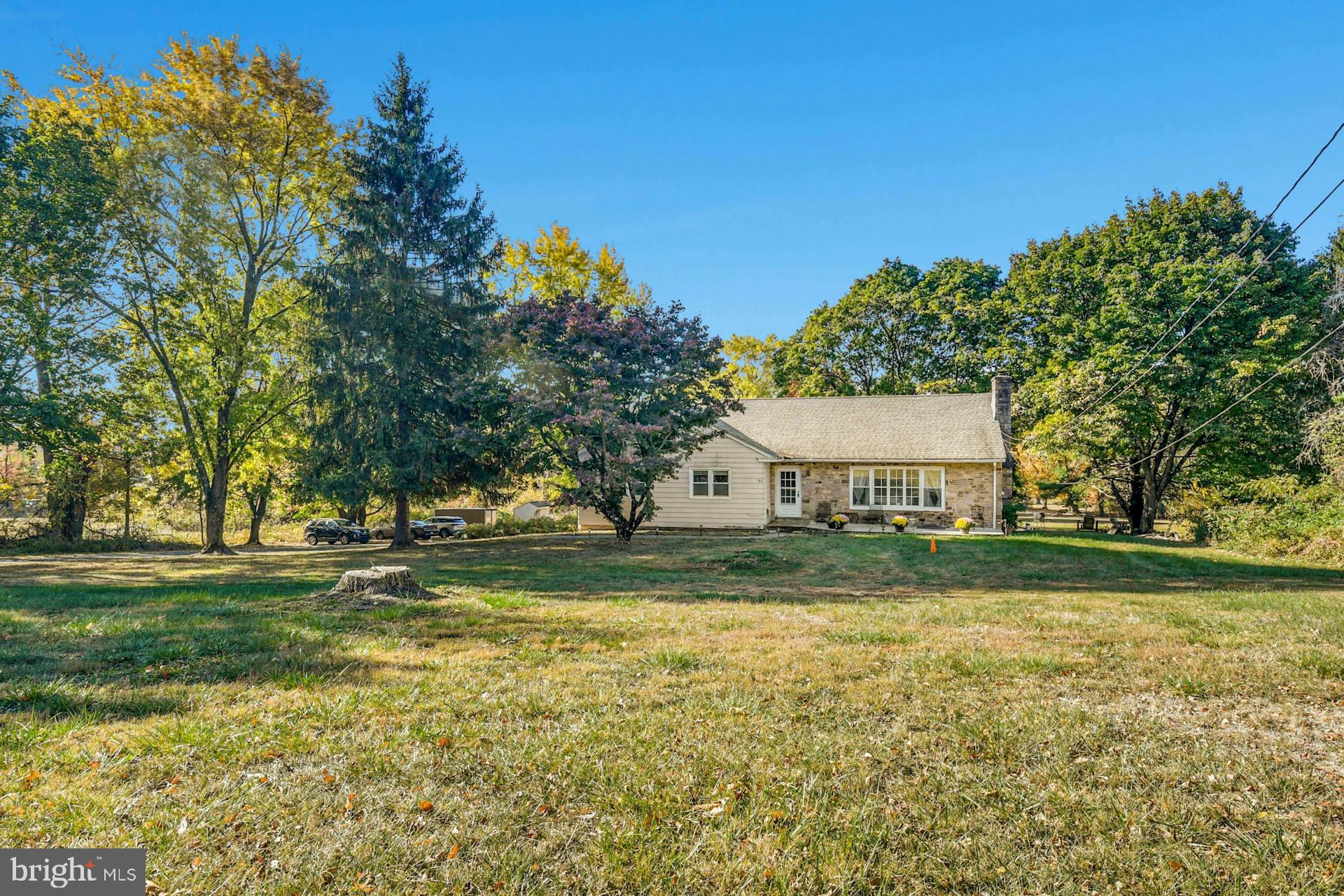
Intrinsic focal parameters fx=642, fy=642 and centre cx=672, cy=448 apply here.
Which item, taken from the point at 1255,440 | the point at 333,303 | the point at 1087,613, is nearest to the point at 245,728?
the point at 1087,613

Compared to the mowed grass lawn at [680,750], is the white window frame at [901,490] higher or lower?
higher

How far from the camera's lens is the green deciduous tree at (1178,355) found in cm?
2383

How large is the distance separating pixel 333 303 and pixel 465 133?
733 cm

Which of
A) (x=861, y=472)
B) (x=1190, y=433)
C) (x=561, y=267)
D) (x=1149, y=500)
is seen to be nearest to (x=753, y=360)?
(x=561, y=267)

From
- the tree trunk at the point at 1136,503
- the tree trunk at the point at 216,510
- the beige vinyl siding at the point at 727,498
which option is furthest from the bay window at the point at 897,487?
the tree trunk at the point at 216,510

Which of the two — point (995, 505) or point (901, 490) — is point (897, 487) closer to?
point (901, 490)

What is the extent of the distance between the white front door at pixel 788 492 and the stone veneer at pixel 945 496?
16 cm

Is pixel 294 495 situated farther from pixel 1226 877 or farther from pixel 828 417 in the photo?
pixel 1226 877

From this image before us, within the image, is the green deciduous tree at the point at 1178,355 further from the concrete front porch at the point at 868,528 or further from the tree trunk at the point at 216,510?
the tree trunk at the point at 216,510

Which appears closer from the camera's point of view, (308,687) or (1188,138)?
(308,687)

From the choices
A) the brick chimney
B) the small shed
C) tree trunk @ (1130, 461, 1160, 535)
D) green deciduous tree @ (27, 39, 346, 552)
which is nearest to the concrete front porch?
the brick chimney

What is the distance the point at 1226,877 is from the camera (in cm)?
267

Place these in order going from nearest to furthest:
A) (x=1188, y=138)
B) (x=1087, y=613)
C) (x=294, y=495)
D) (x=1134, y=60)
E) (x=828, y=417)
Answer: (x=1087, y=613) < (x=1134, y=60) < (x=1188, y=138) < (x=294, y=495) < (x=828, y=417)

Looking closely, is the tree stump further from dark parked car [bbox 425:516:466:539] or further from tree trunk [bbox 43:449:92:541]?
dark parked car [bbox 425:516:466:539]
